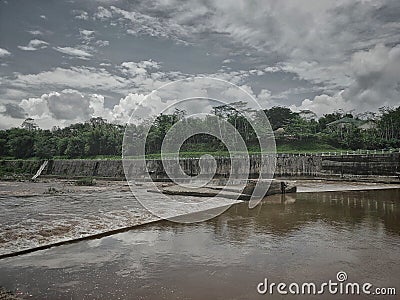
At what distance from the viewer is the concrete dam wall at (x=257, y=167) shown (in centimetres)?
3272

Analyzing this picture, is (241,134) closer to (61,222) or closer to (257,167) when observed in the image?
(257,167)

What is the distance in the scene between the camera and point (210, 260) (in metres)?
8.39

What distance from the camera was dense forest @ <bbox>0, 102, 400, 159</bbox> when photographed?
2366 inches

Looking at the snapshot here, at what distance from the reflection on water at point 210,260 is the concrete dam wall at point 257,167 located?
21594 millimetres

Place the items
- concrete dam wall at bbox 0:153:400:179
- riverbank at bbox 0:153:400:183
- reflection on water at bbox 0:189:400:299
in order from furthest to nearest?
concrete dam wall at bbox 0:153:400:179
riverbank at bbox 0:153:400:183
reflection on water at bbox 0:189:400:299

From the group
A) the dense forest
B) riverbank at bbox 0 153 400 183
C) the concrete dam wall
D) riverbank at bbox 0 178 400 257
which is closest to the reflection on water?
riverbank at bbox 0 178 400 257

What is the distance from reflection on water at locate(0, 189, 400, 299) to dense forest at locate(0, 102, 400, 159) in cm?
4491

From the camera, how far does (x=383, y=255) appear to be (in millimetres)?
8461

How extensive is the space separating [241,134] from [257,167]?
1064 inches

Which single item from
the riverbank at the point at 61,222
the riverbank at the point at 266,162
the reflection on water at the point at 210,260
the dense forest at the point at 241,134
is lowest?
the reflection on water at the point at 210,260

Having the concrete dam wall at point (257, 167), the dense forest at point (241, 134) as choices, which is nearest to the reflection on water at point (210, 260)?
the concrete dam wall at point (257, 167)

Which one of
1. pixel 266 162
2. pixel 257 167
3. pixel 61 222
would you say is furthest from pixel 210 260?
pixel 266 162

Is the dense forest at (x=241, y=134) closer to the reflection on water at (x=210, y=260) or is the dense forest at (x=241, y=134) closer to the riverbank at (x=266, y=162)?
the riverbank at (x=266, y=162)

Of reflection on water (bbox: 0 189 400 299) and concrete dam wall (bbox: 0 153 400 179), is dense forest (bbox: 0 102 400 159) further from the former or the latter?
reflection on water (bbox: 0 189 400 299)
